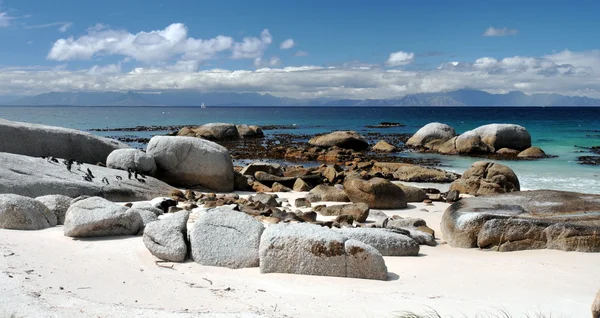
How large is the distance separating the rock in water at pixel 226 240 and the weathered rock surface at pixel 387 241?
153 cm

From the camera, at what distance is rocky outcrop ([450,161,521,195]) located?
16.4 m

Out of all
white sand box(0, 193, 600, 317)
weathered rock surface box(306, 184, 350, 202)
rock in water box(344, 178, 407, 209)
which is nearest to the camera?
white sand box(0, 193, 600, 317)

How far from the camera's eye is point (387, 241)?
27.8 ft

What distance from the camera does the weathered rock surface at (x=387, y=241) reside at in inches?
331

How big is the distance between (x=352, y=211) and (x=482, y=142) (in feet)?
80.3

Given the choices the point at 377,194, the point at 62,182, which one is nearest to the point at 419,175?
the point at 377,194

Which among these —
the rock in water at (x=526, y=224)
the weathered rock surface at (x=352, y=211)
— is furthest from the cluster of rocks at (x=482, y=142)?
the rock in water at (x=526, y=224)

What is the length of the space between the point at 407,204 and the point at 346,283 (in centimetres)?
755

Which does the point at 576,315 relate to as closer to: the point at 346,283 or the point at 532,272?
the point at 532,272

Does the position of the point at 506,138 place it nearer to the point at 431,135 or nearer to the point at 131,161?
the point at 431,135

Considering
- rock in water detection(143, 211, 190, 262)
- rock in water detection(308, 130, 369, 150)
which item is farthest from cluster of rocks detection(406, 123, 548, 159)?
rock in water detection(143, 211, 190, 262)

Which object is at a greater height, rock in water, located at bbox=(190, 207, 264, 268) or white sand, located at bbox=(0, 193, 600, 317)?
rock in water, located at bbox=(190, 207, 264, 268)

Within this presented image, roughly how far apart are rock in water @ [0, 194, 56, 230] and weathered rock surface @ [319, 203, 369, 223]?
18.0 ft

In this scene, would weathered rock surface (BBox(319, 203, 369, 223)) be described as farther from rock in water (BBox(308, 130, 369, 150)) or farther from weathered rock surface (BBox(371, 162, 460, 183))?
rock in water (BBox(308, 130, 369, 150))
